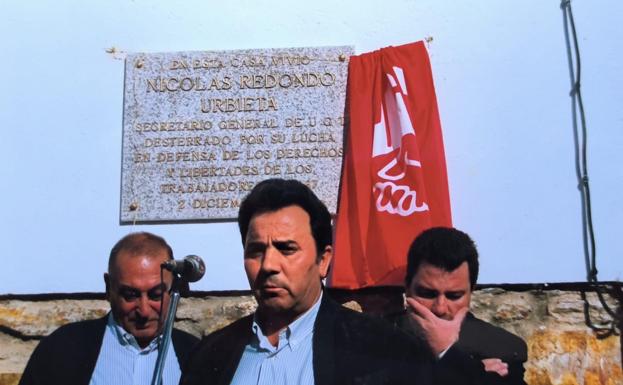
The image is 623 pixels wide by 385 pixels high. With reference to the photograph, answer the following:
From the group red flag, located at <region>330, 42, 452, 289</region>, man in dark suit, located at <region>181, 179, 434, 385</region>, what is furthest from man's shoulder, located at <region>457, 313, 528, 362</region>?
man in dark suit, located at <region>181, 179, 434, 385</region>

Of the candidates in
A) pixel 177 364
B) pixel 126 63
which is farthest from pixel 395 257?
pixel 126 63

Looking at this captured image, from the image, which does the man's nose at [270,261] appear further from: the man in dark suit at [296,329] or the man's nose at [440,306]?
the man's nose at [440,306]

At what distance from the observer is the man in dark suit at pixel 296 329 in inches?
111

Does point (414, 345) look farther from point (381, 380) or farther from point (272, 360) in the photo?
point (272, 360)

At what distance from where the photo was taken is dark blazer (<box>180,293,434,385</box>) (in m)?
2.80

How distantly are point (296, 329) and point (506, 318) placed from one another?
175cm

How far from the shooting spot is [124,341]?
12.1ft

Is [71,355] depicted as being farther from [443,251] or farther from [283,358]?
[443,251]

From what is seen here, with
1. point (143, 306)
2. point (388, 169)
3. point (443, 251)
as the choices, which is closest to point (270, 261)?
point (143, 306)

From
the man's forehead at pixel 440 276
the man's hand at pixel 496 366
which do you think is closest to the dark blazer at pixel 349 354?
the man's hand at pixel 496 366

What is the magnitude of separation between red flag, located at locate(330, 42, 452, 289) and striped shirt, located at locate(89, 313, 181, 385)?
3.39 feet

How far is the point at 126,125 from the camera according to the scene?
479cm

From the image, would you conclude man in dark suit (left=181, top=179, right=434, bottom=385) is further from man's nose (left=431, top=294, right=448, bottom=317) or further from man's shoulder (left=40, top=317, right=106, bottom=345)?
man's shoulder (left=40, top=317, right=106, bottom=345)

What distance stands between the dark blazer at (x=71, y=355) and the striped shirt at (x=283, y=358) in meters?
0.81
